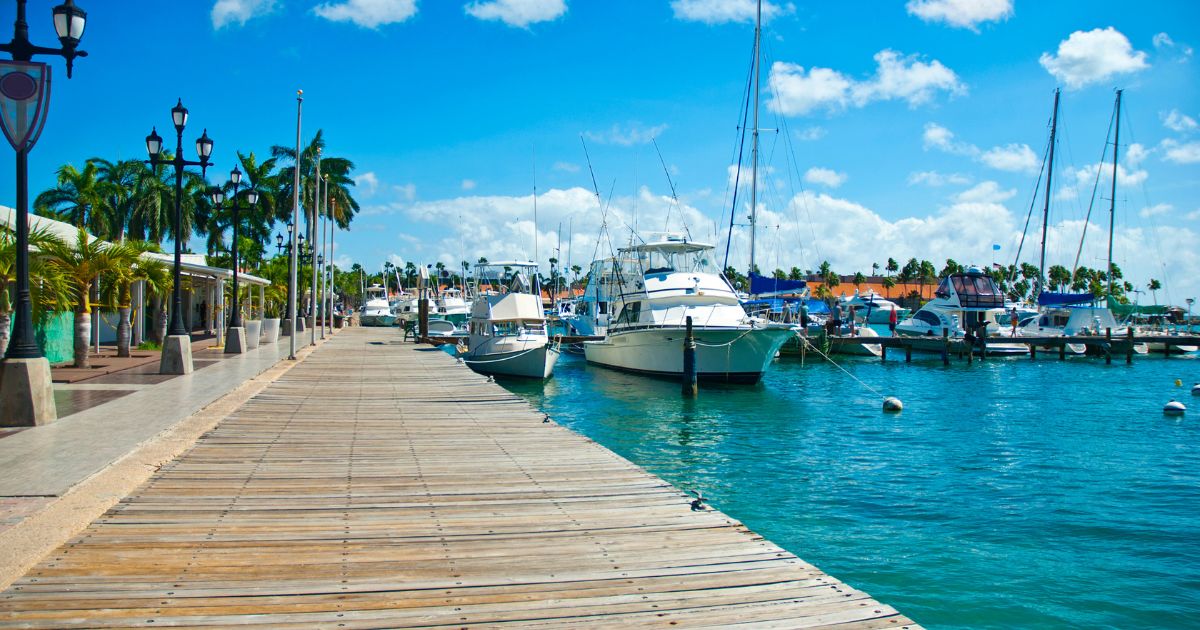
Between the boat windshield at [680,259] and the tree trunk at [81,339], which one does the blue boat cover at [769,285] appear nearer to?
the boat windshield at [680,259]

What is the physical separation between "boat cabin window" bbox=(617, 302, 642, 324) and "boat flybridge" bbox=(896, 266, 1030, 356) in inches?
1114

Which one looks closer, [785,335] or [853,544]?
[853,544]

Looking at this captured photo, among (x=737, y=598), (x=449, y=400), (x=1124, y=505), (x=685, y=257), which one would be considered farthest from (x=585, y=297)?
(x=737, y=598)

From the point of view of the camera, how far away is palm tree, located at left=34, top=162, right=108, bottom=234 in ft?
161

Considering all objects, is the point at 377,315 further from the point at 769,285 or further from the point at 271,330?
the point at 769,285

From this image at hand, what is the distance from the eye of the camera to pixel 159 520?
6594 millimetres

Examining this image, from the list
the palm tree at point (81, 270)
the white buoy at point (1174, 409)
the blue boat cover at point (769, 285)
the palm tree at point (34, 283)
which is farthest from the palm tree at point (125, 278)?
the white buoy at point (1174, 409)

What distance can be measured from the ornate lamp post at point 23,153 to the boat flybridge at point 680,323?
2104 cm

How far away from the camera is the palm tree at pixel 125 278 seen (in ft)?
68.2

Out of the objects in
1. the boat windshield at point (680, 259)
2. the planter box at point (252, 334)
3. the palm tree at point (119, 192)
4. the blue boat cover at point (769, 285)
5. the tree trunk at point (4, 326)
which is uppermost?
the palm tree at point (119, 192)

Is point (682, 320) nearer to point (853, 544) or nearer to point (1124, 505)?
point (1124, 505)

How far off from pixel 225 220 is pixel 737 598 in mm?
58407

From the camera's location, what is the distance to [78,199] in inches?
1949

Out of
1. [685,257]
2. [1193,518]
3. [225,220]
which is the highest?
[225,220]
